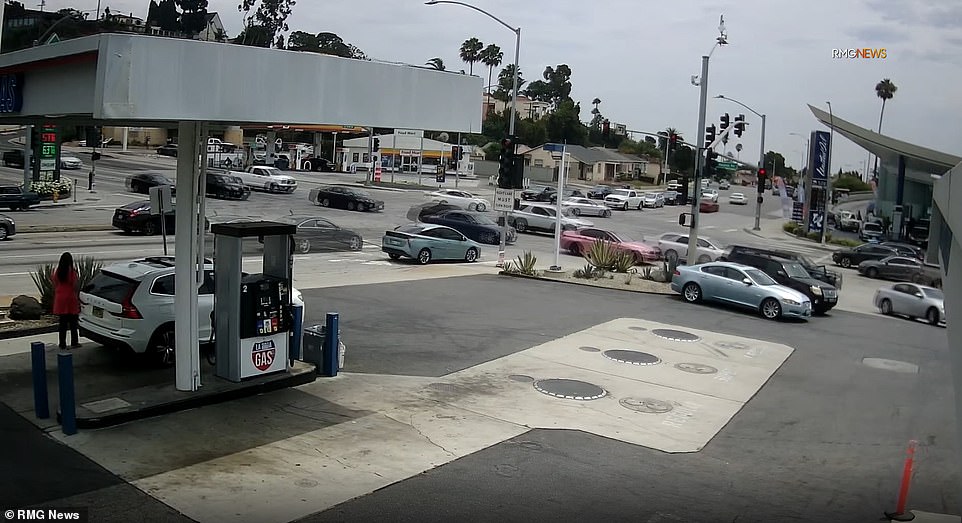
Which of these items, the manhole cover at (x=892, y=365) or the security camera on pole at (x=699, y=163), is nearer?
the manhole cover at (x=892, y=365)

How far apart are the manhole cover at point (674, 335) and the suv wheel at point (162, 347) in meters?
10.9

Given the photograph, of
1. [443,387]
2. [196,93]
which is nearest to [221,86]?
[196,93]

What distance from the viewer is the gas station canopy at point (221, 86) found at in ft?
27.0

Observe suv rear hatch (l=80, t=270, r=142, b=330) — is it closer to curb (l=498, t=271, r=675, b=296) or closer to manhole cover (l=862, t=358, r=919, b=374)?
manhole cover (l=862, t=358, r=919, b=374)

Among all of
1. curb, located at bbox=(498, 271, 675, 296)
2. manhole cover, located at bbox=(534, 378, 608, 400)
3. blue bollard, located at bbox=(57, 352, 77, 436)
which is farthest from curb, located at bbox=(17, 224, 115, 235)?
manhole cover, located at bbox=(534, 378, 608, 400)

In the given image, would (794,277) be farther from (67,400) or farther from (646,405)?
(67,400)

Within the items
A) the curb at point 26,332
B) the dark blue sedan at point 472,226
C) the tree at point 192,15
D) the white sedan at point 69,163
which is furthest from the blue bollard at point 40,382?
the white sedan at point 69,163

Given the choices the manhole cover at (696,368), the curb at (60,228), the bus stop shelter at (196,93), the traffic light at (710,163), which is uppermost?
the traffic light at (710,163)

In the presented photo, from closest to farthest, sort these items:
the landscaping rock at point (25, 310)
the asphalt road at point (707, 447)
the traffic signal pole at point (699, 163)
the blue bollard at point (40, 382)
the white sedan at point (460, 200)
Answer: the asphalt road at point (707, 447), the blue bollard at point (40, 382), the landscaping rock at point (25, 310), the traffic signal pole at point (699, 163), the white sedan at point (460, 200)

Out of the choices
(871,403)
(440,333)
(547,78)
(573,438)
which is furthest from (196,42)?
(547,78)

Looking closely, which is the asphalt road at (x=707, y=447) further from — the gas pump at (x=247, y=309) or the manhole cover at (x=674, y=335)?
the gas pump at (x=247, y=309)

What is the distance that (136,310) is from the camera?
11.7 metres

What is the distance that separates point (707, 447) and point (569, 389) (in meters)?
2.93

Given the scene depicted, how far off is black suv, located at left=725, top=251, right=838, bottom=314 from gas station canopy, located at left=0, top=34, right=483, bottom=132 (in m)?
17.2
